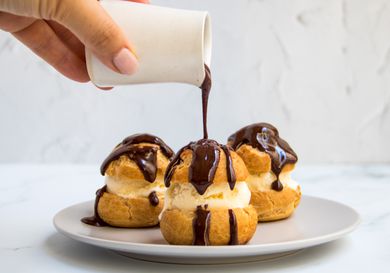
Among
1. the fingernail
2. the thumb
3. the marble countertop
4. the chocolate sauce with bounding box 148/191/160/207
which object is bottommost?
the marble countertop

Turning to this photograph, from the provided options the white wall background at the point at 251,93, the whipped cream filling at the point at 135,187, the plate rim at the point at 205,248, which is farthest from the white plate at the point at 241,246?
the white wall background at the point at 251,93

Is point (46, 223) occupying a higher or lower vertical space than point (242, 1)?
lower

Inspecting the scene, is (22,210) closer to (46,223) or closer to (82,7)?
(46,223)

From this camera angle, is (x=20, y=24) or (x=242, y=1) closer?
(x=20, y=24)

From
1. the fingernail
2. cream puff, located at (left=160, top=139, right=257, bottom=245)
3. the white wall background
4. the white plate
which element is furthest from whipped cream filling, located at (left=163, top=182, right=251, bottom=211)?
the white wall background

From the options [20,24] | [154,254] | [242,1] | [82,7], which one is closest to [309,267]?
[154,254]

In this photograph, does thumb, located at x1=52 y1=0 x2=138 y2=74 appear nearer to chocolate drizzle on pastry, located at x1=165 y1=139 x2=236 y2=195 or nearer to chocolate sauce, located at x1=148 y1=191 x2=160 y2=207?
chocolate drizzle on pastry, located at x1=165 y1=139 x2=236 y2=195
